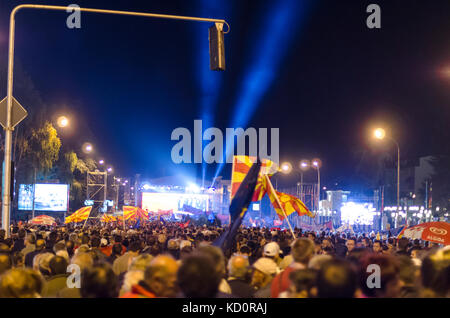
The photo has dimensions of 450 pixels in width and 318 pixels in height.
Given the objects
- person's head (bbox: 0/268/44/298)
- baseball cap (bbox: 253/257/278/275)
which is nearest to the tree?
baseball cap (bbox: 253/257/278/275)

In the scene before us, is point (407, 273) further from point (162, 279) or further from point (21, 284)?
point (21, 284)

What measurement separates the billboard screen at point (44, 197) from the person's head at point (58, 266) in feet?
116

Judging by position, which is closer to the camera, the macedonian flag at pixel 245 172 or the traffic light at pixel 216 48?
the traffic light at pixel 216 48

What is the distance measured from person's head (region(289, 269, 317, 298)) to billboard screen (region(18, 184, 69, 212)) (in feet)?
126

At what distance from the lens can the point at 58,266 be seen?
21.7 feet

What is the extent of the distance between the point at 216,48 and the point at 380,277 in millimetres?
8133

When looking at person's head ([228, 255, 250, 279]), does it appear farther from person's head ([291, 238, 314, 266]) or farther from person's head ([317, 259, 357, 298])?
person's head ([317, 259, 357, 298])

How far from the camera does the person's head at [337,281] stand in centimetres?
369

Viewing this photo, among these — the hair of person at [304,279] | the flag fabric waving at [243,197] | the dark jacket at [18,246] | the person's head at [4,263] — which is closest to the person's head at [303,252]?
the hair of person at [304,279]

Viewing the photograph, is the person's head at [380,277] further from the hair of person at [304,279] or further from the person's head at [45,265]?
the person's head at [45,265]

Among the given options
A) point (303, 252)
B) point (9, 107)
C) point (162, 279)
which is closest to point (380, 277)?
point (303, 252)

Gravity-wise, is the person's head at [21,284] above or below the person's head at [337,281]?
below

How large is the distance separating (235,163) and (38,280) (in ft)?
39.0

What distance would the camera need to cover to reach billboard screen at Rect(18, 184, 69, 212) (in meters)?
40.2
